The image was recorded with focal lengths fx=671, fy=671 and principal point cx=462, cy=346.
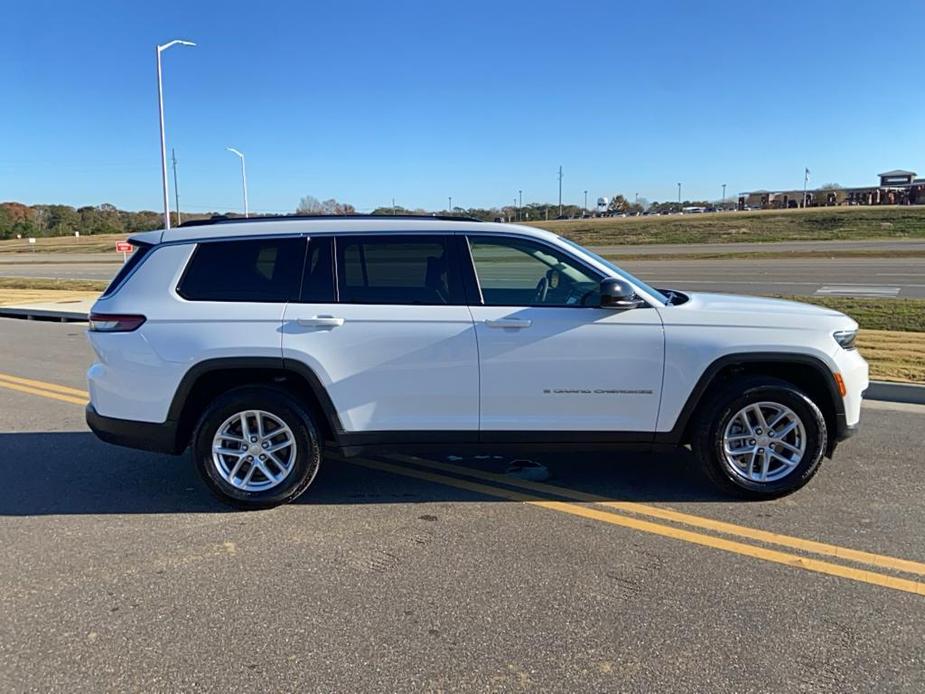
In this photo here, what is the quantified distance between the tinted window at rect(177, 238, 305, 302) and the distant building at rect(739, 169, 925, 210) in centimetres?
9569

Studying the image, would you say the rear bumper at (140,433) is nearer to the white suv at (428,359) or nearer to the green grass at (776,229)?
the white suv at (428,359)

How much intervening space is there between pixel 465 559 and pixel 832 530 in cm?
215

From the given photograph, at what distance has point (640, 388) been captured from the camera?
4.17 meters

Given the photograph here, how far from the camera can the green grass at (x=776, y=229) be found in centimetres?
4869

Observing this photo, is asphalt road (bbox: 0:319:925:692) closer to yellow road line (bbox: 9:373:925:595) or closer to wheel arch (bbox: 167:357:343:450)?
yellow road line (bbox: 9:373:925:595)

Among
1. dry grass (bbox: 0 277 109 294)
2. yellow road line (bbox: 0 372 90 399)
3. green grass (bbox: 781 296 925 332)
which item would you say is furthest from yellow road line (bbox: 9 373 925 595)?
dry grass (bbox: 0 277 109 294)

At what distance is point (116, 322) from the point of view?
4.20 meters

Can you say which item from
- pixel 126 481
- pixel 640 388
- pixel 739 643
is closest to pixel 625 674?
pixel 739 643

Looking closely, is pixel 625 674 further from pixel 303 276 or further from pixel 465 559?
pixel 303 276

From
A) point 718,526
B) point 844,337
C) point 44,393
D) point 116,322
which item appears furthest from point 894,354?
point 44,393

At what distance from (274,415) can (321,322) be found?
67 cm

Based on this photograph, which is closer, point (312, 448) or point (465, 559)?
point (465, 559)

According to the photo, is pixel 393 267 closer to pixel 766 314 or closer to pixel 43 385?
pixel 766 314

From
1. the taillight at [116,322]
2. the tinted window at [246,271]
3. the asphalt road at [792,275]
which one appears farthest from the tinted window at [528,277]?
the asphalt road at [792,275]
